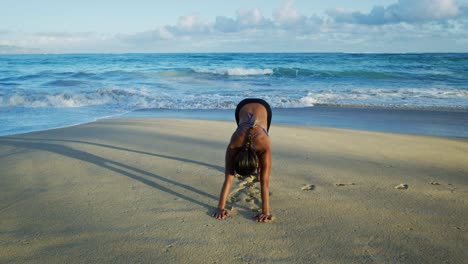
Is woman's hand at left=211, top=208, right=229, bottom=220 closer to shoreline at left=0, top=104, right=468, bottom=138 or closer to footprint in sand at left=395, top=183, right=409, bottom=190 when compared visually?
footprint in sand at left=395, top=183, right=409, bottom=190

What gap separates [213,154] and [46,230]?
2.47 metres

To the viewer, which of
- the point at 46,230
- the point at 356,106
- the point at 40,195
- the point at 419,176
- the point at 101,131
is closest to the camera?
the point at 46,230

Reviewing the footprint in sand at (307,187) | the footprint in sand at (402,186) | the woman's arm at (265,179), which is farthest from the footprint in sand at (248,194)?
the footprint in sand at (402,186)

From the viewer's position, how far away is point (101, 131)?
21.5 feet

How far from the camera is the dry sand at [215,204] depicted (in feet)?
7.94

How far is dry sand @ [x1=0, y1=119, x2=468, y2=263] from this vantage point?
242 cm

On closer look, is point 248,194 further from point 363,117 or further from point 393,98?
point 393,98

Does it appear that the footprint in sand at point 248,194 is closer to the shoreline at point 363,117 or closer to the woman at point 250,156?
the woman at point 250,156

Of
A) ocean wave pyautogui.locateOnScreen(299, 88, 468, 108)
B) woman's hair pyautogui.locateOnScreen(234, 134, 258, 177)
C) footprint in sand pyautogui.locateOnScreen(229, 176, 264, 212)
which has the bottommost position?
ocean wave pyautogui.locateOnScreen(299, 88, 468, 108)

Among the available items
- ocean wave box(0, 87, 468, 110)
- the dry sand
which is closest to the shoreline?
ocean wave box(0, 87, 468, 110)

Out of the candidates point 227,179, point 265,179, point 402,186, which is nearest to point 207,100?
point 402,186

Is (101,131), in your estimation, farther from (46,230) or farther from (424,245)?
(424,245)

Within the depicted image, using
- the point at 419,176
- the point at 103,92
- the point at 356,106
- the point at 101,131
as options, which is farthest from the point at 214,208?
the point at 103,92

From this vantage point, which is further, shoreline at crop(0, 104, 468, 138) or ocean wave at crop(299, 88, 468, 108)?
ocean wave at crop(299, 88, 468, 108)
